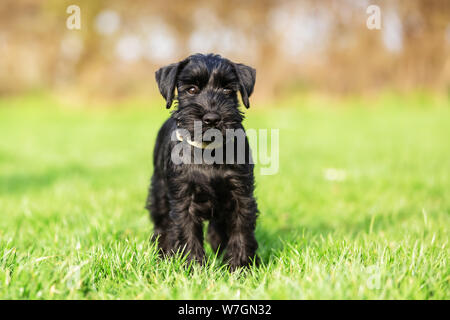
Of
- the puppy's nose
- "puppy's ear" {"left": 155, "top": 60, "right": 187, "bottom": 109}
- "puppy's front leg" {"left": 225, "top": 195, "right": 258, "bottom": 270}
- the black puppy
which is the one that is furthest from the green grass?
"puppy's ear" {"left": 155, "top": 60, "right": 187, "bottom": 109}

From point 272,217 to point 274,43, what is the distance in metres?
11.1

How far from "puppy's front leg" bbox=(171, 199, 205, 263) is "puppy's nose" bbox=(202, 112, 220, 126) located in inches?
21.8

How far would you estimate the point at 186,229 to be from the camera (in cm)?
295

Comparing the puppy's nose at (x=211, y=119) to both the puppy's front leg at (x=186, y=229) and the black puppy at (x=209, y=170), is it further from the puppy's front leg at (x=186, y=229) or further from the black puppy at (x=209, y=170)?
the puppy's front leg at (x=186, y=229)

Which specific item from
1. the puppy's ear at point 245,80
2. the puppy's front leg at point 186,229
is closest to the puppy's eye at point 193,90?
the puppy's ear at point 245,80

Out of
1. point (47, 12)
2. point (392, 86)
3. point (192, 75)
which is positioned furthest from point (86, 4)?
point (192, 75)

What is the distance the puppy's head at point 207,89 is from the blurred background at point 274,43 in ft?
37.6

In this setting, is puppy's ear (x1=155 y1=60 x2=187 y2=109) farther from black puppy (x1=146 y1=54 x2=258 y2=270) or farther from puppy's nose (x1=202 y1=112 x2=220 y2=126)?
puppy's nose (x1=202 y1=112 x2=220 y2=126)

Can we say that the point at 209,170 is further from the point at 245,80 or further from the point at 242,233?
the point at 245,80

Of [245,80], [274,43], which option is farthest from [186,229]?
[274,43]

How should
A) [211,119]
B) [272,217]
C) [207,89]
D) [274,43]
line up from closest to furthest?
[211,119], [207,89], [272,217], [274,43]

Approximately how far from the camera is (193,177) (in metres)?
2.90
